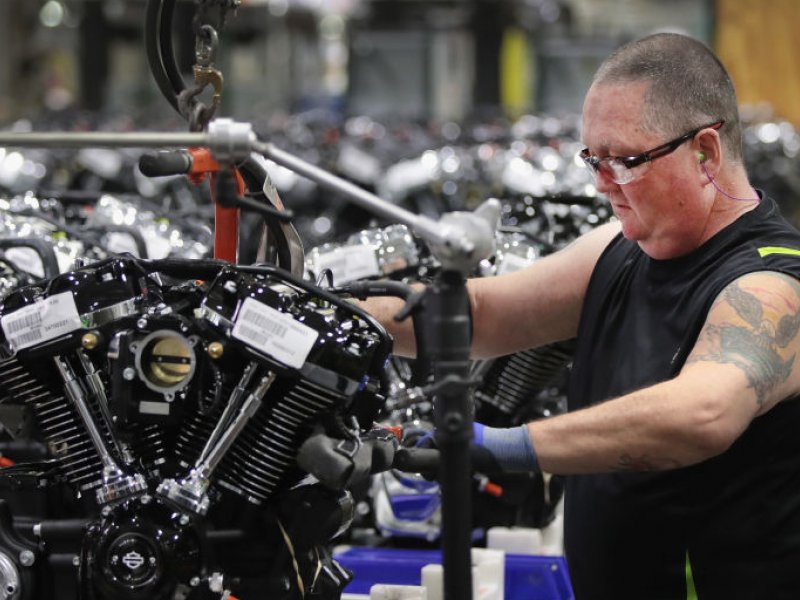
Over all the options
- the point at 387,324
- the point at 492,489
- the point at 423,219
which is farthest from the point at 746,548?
the point at 492,489

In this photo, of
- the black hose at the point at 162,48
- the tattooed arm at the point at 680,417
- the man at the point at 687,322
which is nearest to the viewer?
the tattooed arm at the point at 680,417

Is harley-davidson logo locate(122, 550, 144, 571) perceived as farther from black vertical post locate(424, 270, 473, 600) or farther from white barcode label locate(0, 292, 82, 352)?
black vertical post locate(424, 270, 473, 600)

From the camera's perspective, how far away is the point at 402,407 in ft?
12.3

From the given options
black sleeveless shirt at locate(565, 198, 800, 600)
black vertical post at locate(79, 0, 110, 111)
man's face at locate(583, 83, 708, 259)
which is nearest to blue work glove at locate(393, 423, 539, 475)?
black sleeveless shirt at locate(565, 198, 800, 600)

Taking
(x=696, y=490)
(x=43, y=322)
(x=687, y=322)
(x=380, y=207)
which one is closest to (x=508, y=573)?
(x=696, y=490)

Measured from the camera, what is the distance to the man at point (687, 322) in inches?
103

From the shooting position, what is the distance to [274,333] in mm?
2492

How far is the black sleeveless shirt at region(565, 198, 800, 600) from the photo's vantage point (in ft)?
8.81

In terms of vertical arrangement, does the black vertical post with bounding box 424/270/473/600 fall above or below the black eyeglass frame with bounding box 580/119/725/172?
below

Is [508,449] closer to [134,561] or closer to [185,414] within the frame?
[185,414]

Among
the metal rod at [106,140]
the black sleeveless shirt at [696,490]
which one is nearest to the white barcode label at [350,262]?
the black sleeveless shirt at [696,490]

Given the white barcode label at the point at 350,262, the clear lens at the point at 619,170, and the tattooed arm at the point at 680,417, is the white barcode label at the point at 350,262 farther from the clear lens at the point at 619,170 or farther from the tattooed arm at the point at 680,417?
the tattooed arm at the point at 680,417

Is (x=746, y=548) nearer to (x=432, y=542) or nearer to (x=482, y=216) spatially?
(x=482, y=216)

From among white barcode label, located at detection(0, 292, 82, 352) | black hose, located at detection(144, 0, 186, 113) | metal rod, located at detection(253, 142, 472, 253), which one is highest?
black hose, located at detection(144, 0, 186, 113)
